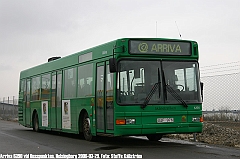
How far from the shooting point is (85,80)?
1531 cm

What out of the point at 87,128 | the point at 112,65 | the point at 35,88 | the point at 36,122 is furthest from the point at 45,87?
the point at 112,65

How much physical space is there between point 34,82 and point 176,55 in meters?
10.0

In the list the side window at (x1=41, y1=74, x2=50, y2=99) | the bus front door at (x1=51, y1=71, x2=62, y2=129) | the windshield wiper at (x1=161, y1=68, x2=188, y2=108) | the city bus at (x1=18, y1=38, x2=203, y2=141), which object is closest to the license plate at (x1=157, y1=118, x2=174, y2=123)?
the city bus at (x1=18, y1=38, x2=203, y2=141)

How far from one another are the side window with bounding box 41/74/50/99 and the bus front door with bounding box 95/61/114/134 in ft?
18.1

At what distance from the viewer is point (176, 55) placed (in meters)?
13.5

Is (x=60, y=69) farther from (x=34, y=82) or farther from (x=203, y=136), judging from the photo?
(x=203, y=136)

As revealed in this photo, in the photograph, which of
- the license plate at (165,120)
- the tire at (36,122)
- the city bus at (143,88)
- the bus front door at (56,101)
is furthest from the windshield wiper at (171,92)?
the tire at (36,122)

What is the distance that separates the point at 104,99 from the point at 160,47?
2.25 metres

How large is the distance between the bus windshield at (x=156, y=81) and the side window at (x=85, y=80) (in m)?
2.18

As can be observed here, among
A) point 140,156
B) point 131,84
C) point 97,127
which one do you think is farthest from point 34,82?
point 140,156

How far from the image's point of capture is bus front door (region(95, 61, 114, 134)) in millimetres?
13156

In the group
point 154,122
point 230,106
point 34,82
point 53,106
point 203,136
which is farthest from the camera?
point 34,82

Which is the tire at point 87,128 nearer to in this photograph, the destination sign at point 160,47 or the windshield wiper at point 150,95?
the windshield wiper at point 150,95

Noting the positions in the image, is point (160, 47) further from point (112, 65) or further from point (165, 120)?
point (165, 120)
